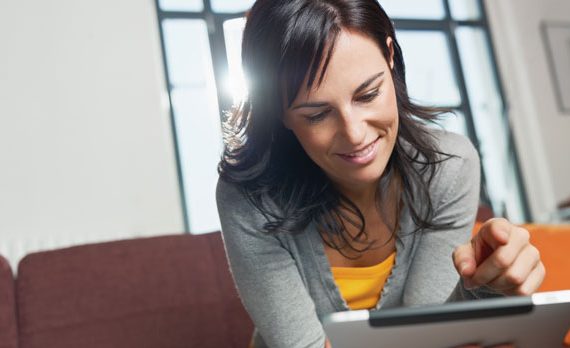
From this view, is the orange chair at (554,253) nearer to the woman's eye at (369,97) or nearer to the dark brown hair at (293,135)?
the dark brown hair at (293,135)

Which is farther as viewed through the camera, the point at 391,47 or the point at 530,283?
the point at 391,47

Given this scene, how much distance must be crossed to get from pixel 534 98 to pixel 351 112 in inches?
176

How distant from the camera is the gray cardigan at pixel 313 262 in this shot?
1.19 metres

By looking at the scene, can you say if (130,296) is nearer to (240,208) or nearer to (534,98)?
(240,208)

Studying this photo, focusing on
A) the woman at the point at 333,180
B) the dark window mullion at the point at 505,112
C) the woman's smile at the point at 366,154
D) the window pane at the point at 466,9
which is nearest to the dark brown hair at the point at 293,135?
the woman at the point at 333,180

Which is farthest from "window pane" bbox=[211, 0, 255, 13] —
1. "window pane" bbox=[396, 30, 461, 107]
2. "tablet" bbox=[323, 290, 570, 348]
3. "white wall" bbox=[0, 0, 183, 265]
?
"tablet" bbox=[323, 290, 570, 348]

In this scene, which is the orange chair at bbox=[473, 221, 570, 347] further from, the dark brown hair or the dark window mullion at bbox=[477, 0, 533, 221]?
the dark window mullion at bbox=[477, 0, 533, 221]

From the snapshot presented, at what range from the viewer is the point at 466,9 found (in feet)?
17.6

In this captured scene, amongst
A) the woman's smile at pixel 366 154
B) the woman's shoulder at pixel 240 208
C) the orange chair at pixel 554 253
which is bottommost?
the orange chair at pixel 554 253

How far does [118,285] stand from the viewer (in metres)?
1.61

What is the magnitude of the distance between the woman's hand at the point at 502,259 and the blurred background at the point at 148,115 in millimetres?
2891

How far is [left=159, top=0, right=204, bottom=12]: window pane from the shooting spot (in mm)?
4484

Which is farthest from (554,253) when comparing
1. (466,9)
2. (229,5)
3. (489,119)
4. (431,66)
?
(466,9)

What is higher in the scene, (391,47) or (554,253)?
(391,47)
